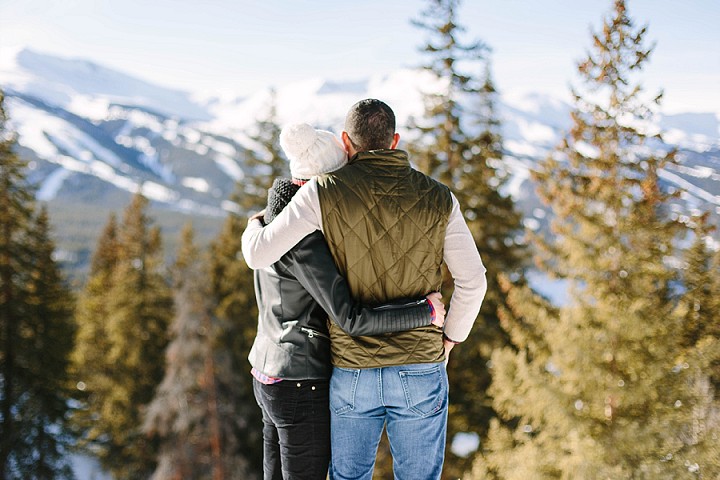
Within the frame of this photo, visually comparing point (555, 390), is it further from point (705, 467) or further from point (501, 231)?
point (501, 231)

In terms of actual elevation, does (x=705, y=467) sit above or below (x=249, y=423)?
above

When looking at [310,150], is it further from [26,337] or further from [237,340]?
[237,340]

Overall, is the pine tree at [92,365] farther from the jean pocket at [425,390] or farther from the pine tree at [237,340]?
the jean pocket at [425,390]

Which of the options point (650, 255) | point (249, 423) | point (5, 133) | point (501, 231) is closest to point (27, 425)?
point (249, 423)

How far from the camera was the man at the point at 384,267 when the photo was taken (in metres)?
2.79

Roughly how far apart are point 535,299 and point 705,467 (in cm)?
617

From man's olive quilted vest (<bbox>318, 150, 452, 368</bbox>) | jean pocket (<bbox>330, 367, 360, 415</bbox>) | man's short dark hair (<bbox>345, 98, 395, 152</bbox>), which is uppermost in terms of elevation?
man's short dark hair (<bbox>345, 98, 395, 152</bbox>)

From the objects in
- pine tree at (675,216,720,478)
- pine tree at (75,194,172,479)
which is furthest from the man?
pine tree at (75,194,172,479)

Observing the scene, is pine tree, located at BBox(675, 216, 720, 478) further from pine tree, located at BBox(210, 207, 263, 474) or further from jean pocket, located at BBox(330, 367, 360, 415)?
pine tree, located at BBox(210, 207, 263, 474)

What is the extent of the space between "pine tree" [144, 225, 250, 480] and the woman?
16.2 metres

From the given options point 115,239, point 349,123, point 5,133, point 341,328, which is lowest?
point 115,239

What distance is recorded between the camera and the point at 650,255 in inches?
371

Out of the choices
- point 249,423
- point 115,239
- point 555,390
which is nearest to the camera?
point 555,390

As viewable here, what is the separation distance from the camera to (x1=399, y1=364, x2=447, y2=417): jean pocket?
2.92 m
